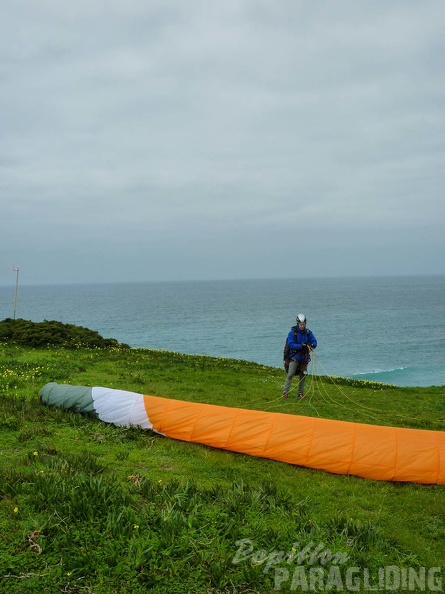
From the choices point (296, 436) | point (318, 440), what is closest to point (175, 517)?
point (296, 436)

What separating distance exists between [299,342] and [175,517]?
398 inches

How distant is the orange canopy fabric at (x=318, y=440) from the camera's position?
10047mm

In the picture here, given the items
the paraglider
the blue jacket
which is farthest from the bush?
the paraglider

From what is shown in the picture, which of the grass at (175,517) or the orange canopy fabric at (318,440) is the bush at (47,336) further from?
the orange canopy fabric at (318,440)

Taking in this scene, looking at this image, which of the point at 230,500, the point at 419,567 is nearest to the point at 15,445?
the point at 230,500

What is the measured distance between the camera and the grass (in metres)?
5.99

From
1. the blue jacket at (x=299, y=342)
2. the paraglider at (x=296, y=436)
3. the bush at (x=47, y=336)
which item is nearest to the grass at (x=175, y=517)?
the paraglider at (x=296, y=436)

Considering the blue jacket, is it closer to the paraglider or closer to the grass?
the paraglider

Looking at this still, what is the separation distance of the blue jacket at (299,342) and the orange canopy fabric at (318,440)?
197 inches

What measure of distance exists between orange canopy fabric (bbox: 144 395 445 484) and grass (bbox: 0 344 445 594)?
259 millimetres

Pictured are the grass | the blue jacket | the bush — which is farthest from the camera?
the bush

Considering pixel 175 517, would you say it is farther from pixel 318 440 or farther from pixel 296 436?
pixel 318 440

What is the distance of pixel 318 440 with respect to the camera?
10.6 metres

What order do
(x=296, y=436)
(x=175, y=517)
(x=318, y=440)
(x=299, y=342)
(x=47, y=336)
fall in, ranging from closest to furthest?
(x=175, y=517), (x=318, y=440), (x=296, y=436), (x=299, y=342), (x=47, y=336)
